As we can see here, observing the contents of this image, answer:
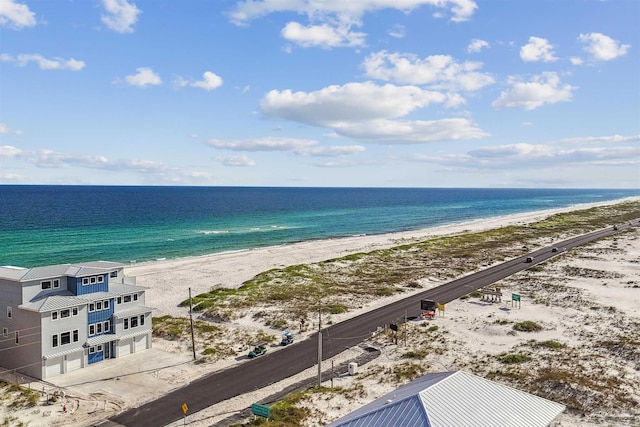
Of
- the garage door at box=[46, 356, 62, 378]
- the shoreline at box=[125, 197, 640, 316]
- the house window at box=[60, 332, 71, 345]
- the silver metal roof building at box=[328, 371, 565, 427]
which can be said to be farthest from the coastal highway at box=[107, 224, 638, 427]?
the shoreline at box=[125, 197, 640, 316]

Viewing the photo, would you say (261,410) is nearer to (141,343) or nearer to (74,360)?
(74,360)

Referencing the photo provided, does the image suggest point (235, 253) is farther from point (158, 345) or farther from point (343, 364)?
point (343, 364)

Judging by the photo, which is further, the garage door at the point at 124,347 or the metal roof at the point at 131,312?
the garage door at the point at 124,347

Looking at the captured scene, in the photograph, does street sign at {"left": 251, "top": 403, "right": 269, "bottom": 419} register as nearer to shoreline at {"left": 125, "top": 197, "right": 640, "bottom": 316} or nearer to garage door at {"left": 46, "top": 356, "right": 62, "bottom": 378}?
garage door at {"left": 46, "top": 356, "right": 62, "bottom": 378}

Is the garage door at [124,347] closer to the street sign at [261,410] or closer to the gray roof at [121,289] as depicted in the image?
the gray roof at [121,289]

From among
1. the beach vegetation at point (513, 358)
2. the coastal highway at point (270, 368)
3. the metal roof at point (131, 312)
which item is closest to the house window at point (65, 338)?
the metal roof at point (131, 312)

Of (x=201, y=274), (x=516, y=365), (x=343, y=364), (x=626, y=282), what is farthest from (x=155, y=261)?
(x=626, y=282)

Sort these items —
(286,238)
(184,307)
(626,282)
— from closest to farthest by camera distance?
(184,307), (626,282), (286,238)
